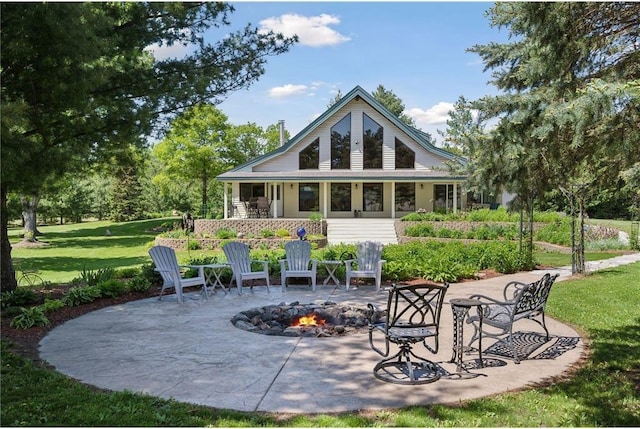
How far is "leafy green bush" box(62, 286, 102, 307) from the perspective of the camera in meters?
7.86

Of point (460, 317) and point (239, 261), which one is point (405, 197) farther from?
point (460, 317)

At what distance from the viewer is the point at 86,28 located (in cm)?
585

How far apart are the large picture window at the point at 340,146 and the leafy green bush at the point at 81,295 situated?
17.3m

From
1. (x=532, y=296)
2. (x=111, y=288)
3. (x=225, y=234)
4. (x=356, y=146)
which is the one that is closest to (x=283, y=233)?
(x=225, y=234)

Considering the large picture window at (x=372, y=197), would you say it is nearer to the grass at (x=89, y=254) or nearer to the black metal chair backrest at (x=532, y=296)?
the grass at (x=89, y=254)

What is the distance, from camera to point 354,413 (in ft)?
12.3

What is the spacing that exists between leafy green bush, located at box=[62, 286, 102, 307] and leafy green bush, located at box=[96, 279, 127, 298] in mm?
111

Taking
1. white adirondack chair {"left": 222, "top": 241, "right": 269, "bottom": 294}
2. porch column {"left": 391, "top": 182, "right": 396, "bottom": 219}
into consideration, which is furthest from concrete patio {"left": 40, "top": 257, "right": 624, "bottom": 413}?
porch column {"left": 391, "top": 182, "right": 396, "bottom": 219}

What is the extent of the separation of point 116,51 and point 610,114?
745 cm

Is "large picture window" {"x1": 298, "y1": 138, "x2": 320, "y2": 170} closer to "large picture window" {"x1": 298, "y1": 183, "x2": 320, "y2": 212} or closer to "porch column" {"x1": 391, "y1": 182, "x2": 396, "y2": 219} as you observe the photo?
"large picture window" {"x1": 298, "y1": 183, "x2": 320, "y2": 212}

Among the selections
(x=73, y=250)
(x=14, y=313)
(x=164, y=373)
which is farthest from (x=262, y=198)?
(x=164, y=373)

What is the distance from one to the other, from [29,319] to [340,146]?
19.4 m

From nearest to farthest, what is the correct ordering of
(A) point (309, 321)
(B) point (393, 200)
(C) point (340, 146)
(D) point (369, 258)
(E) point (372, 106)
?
(A) point (309, 321) < (D) point (369, 258) < (B) point (393, 200) < (E) point (372, 106) < (C) point (340, 146)

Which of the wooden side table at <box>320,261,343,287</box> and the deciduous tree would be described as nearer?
the deciduous tree
